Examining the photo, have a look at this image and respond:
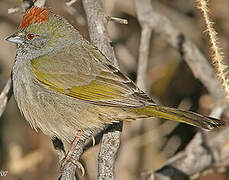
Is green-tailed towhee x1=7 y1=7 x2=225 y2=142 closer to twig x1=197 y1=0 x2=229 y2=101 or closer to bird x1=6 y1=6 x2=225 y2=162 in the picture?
bird x1=6 y1=6 x2=225 y2=162

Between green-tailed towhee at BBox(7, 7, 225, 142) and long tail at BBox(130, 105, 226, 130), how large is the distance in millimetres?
10

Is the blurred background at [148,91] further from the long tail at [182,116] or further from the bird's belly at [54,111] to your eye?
the long tail at [182,116]

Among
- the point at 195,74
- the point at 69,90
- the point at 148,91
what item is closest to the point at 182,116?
the point at 69,90

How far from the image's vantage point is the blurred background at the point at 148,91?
6.31 meters

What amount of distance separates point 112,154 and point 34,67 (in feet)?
4.53

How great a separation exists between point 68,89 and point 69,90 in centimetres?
2

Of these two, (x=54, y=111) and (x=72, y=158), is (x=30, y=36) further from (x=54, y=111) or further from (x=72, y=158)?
(x=72, y=158)

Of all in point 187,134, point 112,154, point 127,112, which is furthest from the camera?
point 187,134

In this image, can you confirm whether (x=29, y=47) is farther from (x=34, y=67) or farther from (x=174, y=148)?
(x=174, y=148)

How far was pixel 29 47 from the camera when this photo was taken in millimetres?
4617

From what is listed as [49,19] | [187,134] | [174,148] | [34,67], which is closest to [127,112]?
[34,67]

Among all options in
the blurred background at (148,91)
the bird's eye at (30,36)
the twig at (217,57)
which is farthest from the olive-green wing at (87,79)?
the blurred background at (148,91)

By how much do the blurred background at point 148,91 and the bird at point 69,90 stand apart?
1.92 m

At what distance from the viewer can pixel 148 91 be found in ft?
21.4
